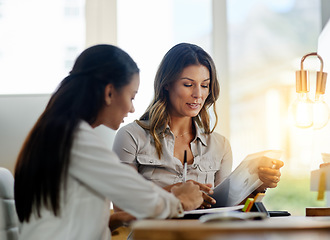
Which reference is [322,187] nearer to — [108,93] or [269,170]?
[269,170]

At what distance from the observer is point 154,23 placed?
3.51 meters

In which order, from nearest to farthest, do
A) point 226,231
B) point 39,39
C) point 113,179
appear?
point 226,231
point 113,179
point 39,39

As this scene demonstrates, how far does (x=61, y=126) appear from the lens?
117 cm

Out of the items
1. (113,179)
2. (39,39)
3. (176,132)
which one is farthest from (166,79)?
(39,39)

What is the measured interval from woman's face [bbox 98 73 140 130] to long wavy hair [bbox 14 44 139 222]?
15 mm

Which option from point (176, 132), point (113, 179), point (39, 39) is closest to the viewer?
point (113, 179)

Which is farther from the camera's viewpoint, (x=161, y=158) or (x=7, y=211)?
(x=161, y=158)

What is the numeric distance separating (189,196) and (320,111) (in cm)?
96

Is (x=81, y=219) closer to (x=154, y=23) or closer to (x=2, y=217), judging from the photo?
(x=2, y=217)

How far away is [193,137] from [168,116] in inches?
6.1

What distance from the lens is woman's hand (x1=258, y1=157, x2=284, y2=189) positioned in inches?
65.0

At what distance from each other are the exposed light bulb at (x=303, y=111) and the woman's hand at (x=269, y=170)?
43 centimetres

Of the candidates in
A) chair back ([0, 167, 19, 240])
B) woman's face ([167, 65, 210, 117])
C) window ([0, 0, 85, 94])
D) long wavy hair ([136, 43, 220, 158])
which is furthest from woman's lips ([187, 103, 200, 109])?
window ([0, 0, 85, 94])

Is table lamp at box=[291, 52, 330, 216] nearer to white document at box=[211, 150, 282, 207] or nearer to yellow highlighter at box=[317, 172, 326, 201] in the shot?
white document at box=[211, 150, 282, 207]
